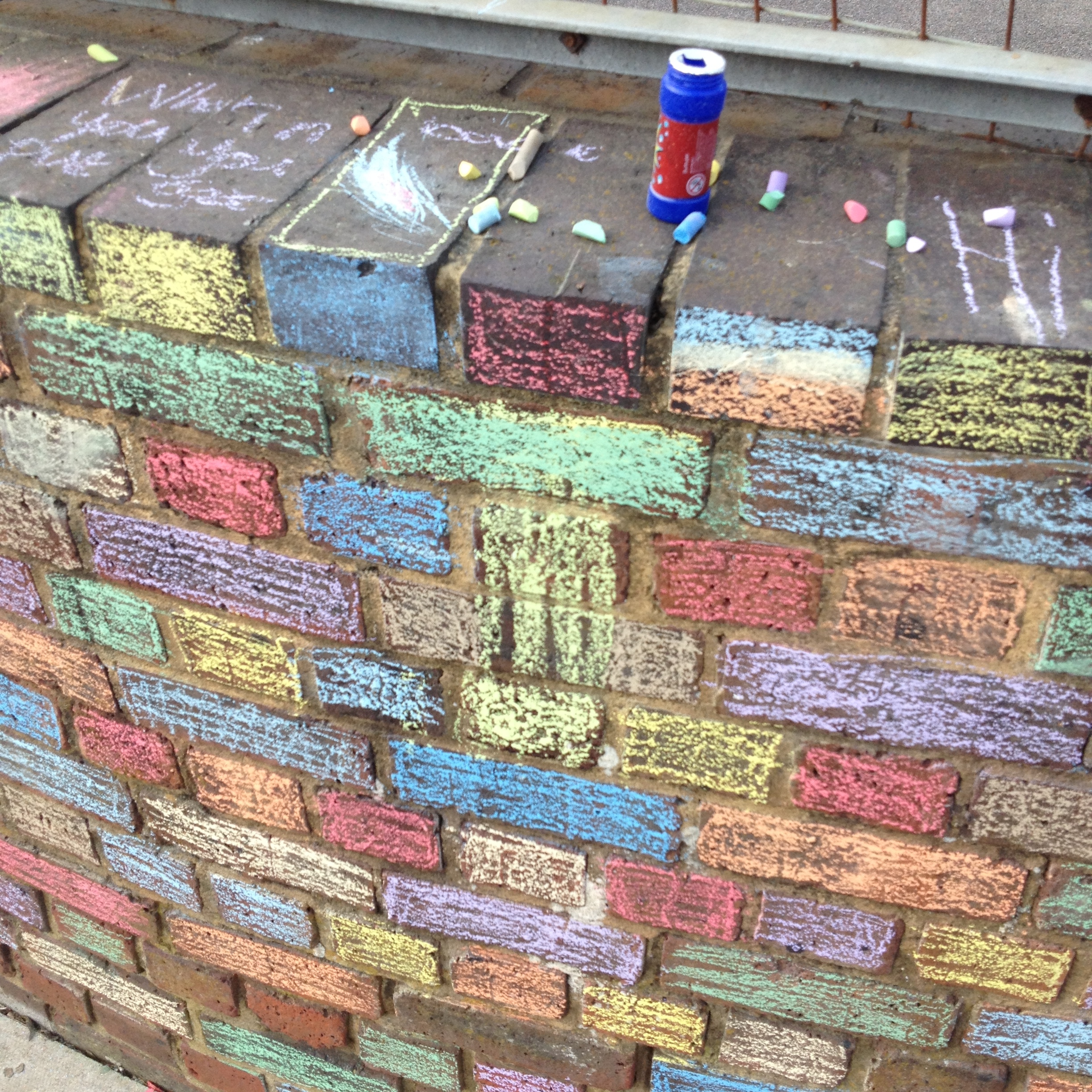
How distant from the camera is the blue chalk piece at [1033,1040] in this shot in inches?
51.0

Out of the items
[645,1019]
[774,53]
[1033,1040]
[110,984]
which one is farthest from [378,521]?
[110,984]

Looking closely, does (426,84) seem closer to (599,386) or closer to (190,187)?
(190,187)

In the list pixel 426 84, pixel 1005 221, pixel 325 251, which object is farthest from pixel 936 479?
pixel 426 84

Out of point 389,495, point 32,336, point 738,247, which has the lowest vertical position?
point 389,495

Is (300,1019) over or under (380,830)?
under

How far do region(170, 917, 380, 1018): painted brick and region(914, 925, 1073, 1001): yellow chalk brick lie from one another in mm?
789

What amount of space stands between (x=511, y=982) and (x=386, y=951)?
186 millimetres

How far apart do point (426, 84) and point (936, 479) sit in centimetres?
76

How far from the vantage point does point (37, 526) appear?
1347mm

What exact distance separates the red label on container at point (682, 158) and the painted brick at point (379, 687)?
59 centimetres

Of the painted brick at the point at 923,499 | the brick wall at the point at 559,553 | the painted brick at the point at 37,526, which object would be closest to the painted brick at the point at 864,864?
the brick wall at the point at 559,553

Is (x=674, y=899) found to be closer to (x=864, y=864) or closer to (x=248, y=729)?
(x=864, y=864)

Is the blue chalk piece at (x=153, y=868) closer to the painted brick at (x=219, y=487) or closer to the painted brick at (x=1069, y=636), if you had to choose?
the painted brick at (x=219, y=487)

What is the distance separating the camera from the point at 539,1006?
149 centimetres
